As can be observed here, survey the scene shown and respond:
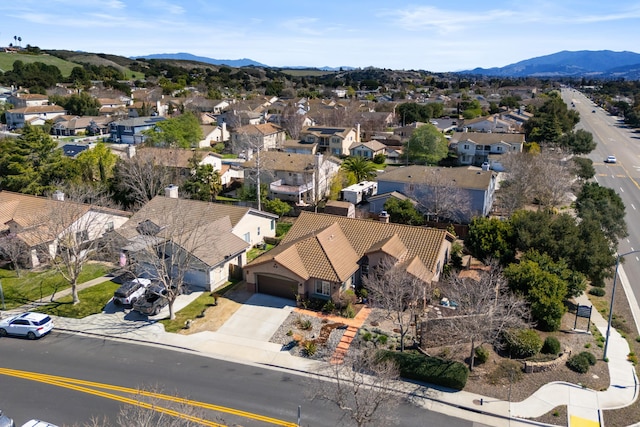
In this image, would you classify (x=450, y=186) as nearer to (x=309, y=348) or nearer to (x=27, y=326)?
(x=309, y=348)

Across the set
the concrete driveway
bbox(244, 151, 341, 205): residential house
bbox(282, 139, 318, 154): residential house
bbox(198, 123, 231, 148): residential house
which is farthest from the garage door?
bbox(198, 123, 231, 148): residential house

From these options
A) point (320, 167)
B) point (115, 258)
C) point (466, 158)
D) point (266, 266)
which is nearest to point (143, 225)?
point (115, 258)

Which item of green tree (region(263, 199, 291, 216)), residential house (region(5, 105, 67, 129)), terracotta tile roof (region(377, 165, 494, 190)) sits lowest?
green tree (region(263, 199, 291, 216))

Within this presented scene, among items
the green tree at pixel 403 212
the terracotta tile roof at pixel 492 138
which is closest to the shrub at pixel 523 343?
the green tree at pixel 403 212

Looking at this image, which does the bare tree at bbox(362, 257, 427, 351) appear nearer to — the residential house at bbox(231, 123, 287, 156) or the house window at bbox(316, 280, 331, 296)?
the house window at bbox(316, 280, 331, 296)

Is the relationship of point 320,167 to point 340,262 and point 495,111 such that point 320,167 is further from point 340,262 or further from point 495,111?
point 495,111
